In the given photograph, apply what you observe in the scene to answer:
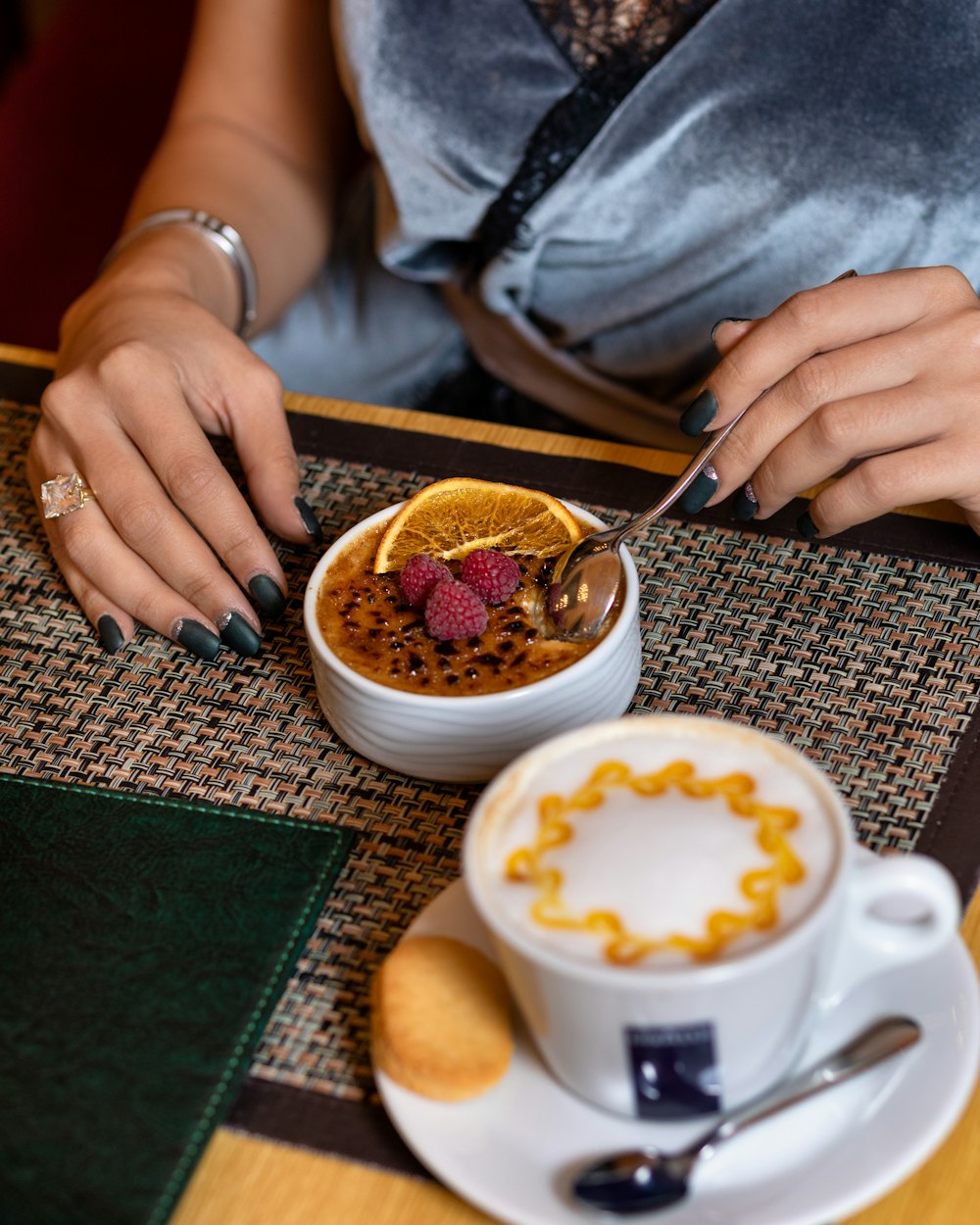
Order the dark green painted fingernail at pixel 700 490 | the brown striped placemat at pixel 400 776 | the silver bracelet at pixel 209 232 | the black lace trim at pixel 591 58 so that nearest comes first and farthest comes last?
the brown striped placemat at pixel 400 776
the dark green painted fingernail at pixel 700 490
the black lace trim at pixel 591 58
the silver bracelet at pixel 209 232

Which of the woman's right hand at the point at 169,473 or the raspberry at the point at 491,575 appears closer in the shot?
the raspberry at the point at 491,575

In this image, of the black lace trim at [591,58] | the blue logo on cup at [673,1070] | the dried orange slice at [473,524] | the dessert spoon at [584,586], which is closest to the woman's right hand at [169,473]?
the dried orange slice at [473,524]

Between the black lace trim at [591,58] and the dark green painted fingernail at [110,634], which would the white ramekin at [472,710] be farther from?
the black lace trim at [591,58]

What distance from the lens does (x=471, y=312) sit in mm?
1435

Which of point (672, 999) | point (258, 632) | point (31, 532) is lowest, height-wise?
point (31, 532)

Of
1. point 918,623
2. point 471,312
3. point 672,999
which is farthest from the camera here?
point 471,312

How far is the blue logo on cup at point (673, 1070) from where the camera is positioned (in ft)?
1.80

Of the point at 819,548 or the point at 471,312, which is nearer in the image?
the point at 819,548

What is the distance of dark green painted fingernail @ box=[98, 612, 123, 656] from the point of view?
941mm

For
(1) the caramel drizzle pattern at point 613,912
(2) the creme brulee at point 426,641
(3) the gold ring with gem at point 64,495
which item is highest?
(1) the caramel drizzle pattern at point 613,912

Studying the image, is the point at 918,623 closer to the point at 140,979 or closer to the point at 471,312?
the point at 140,979

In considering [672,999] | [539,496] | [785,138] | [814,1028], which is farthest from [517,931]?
[785,138]

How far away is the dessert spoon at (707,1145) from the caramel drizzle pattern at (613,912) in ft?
0.34

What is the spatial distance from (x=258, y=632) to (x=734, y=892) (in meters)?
0.48
